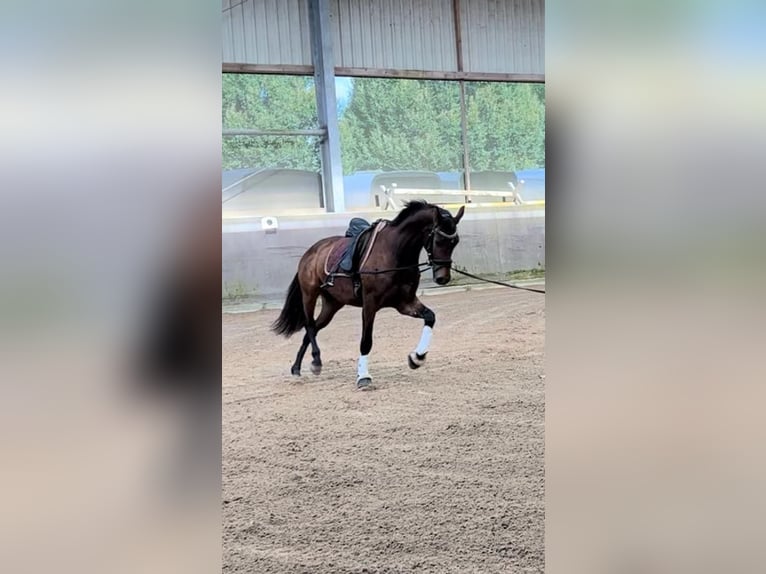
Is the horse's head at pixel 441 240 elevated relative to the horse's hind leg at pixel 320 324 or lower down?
elevated

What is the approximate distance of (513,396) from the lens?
1429mm

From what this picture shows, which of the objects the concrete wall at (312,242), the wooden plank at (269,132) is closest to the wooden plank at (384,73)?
the wooden plank at (269,132)

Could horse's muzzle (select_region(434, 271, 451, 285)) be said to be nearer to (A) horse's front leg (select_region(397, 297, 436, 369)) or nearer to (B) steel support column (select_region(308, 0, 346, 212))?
(A) horse's front leg (select_region(397, 297, 436, 369))

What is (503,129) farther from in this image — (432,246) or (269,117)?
(269,117)

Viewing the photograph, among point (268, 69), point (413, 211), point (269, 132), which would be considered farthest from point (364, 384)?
point (268, 69)

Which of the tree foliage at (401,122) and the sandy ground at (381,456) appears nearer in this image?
the sandy ground at (381,456)

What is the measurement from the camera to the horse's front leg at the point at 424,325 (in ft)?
4.88

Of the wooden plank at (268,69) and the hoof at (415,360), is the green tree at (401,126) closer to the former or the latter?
the wooden plank at (268,69)

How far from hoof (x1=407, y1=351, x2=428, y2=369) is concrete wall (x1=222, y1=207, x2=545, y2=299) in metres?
0.23
